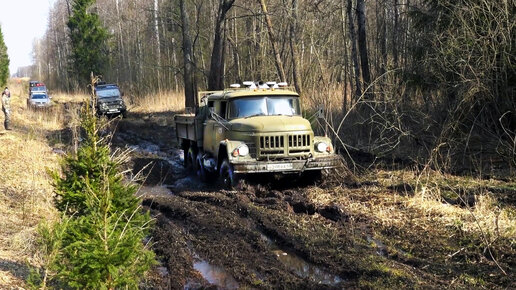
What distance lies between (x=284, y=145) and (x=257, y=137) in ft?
1.93

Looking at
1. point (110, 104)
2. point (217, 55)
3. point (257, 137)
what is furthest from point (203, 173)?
point (110, 104)

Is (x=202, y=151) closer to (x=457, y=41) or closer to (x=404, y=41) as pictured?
(x=457, y=41)

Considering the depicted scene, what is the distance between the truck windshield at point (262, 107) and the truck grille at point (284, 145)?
100cm

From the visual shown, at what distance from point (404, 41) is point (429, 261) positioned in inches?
486

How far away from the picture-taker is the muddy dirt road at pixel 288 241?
6238 mm

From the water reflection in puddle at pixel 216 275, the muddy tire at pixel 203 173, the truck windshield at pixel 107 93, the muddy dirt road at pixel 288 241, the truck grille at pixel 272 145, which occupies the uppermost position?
the truck windshield at pixel 107 93

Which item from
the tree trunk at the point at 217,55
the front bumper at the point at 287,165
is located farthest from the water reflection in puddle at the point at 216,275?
the tree trunk at the point at 217,55

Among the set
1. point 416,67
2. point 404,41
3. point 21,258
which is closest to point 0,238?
point 21,258

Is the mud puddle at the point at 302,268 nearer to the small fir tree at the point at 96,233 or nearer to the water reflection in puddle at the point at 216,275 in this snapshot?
the water reflection in puddle at the point at 216,275

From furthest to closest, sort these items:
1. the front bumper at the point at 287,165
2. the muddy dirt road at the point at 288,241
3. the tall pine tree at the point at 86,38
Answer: the tall pine tree at the point at 86,38 → the front bumper at the point at 287,165 → the muddy dirt road at the point at 288,241

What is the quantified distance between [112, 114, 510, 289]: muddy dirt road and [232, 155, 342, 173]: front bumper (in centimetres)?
48

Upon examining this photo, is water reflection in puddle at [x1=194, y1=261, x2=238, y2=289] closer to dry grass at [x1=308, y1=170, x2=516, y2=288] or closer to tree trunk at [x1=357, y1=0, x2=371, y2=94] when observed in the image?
dry grass at [x1=308, y1=170, x2=516, y2=288]

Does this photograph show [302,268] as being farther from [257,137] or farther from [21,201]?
[21,201]

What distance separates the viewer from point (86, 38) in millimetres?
58781
